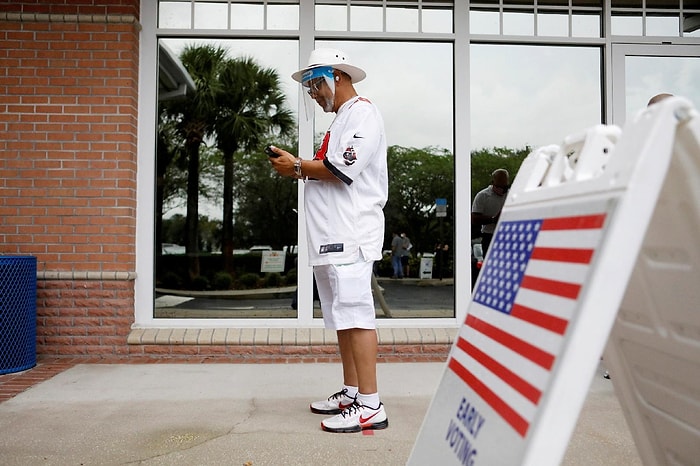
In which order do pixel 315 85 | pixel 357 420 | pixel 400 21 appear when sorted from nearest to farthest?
1. pixel 357 420
2. pixel 315 85
3. pixel 400 21

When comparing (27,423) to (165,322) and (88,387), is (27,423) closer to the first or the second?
(88,387)

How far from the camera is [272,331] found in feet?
17.0

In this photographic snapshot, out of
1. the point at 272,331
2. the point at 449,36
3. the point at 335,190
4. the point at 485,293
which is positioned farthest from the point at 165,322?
the point at 485,293

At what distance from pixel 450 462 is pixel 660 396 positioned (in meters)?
0.60

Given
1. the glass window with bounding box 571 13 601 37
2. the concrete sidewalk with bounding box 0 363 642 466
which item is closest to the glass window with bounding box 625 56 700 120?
the glass window with bounding box 571 13 601 37

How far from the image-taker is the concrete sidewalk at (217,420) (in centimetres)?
291

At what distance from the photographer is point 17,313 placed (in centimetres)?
455

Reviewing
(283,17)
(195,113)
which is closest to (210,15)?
(283,17)

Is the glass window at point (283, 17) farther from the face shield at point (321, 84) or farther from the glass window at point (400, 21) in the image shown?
the face shield at point (321, 84)

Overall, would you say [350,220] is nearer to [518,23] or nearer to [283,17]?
[283,17]

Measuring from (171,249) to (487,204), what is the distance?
2.75 meters

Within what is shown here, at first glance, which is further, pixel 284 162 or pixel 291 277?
pixel 291 277

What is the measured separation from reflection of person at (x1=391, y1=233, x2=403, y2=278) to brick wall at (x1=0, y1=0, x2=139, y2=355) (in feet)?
7.19

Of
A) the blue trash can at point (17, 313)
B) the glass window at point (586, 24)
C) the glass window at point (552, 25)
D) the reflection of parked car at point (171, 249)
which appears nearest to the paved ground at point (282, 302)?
the reflection of parked car at point (171, 249)
